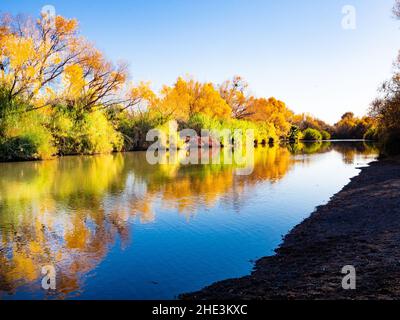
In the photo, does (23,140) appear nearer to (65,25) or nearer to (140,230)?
(65,25)

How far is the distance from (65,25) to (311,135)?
245 feet

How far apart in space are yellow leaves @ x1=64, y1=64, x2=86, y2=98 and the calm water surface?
18.5 meters

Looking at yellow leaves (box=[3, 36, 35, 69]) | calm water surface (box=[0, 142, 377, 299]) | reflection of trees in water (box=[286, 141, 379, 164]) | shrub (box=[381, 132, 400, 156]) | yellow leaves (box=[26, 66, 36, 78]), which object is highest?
yellow leaves (box=[3, 36, 35, 69])

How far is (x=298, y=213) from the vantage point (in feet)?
36.1

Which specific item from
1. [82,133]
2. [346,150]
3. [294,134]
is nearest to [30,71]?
[82,133]

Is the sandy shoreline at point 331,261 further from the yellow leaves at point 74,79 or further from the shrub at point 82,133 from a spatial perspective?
the yellow leaves at point 74,79

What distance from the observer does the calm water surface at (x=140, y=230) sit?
19.8ft

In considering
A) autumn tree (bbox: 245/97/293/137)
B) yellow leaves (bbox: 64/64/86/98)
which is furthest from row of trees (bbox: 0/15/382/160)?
autumn tree (bbox: 245/97/293/137)

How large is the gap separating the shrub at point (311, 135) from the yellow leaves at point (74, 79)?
7032 cm

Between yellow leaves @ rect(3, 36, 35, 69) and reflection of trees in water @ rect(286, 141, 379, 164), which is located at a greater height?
→ yellow leaves @ rect(3, 36, 35, 69)

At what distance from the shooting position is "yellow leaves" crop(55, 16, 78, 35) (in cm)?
3247

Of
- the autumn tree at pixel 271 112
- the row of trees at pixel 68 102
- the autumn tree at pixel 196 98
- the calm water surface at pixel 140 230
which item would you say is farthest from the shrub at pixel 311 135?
the calm water surface at pixel 140 230

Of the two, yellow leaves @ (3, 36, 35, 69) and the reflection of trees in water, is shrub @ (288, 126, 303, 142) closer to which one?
the reflection of trees in water

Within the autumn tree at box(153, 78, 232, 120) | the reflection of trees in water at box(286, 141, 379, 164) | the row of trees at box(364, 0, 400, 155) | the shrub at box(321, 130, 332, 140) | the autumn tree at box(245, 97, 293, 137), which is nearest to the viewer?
the row of trees at box(364, 0, 400, 155)
